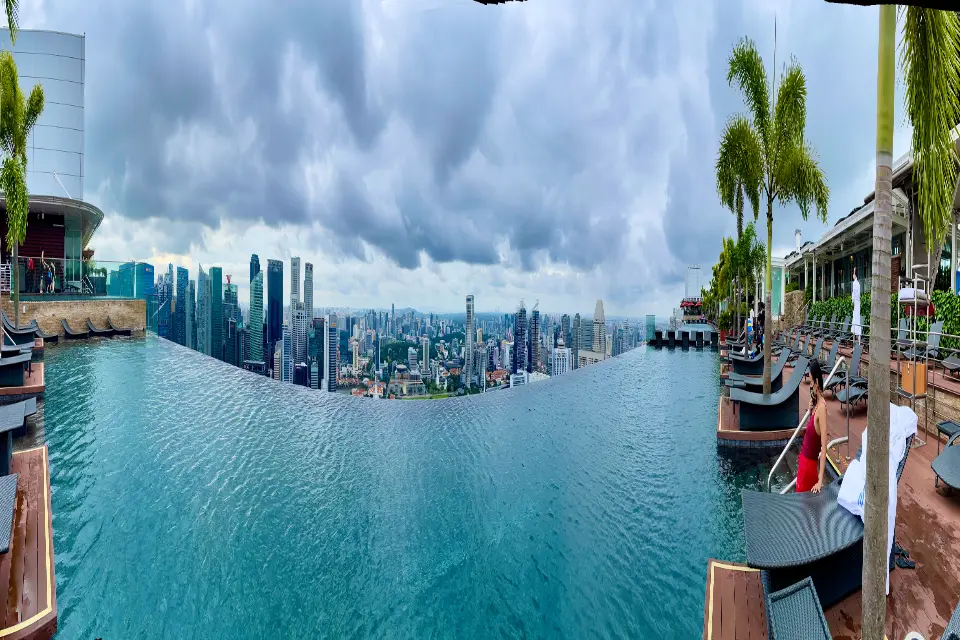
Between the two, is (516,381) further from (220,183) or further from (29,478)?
(220,183)

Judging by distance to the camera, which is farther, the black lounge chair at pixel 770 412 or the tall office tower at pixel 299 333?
the tall office tower at pixel 299 333

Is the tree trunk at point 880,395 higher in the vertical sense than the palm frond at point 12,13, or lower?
lower

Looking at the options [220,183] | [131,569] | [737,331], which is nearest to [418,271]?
[220,183]

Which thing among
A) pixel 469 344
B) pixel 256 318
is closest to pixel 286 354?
pixel 256 318

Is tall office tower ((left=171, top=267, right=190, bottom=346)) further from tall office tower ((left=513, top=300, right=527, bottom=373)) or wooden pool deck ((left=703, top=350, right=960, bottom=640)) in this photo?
wooden pool deck ((left=703, top=350, right=960, bottom=640))

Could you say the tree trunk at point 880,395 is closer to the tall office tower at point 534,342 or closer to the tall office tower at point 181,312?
the tall office tower at point 534,342

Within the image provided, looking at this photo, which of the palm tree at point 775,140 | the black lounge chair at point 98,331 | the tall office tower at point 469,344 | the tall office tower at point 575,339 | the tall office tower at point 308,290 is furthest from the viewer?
the tall office tower at point 575,339

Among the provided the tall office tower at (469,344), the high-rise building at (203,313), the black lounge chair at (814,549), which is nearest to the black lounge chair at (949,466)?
the black lounge chair at (814,549)
